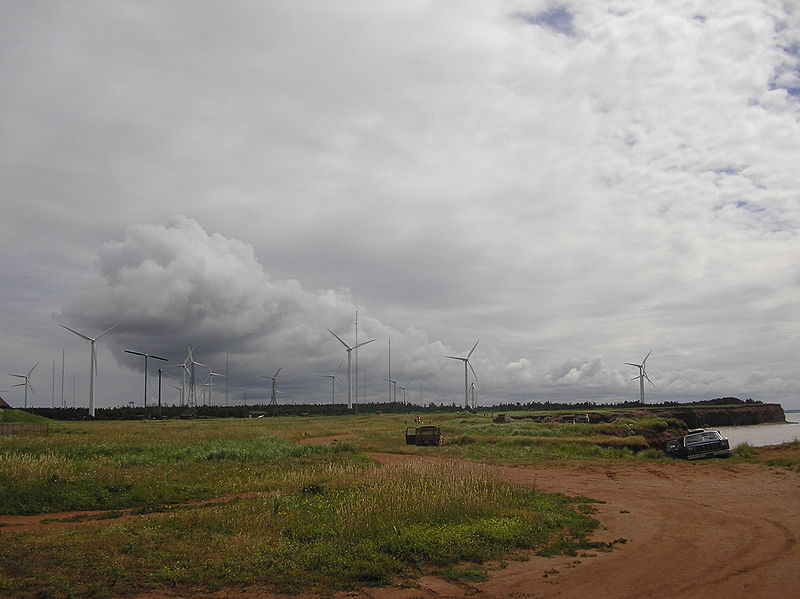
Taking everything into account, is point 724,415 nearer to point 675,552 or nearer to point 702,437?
point 702,437

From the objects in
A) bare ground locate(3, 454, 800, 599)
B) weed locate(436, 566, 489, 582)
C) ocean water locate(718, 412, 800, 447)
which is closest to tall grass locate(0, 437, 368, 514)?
bare ground locate(3, 454, 800, 599)

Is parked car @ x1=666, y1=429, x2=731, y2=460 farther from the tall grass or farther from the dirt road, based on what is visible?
the tall grass

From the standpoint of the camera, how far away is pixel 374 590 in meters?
11.2

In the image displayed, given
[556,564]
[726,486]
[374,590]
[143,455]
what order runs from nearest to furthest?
[374,590], [556,564], [726,486], [143,455]

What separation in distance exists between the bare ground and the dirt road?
0.7 inches

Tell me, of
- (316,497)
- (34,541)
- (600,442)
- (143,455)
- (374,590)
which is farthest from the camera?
(600,442)

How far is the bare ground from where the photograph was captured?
11.1 metres

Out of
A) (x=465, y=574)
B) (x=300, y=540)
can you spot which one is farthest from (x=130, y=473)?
(x=465, y=574)

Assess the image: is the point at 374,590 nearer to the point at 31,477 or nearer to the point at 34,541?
the point at 34,541

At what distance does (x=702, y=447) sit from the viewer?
38.4 metres

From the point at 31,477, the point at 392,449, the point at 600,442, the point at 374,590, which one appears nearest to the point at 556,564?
the point at 374,590

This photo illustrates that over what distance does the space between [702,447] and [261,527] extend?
103ft

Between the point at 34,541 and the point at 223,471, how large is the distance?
14.4 m

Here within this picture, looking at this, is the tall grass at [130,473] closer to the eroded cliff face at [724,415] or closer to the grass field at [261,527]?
the grass field at [261,527]
